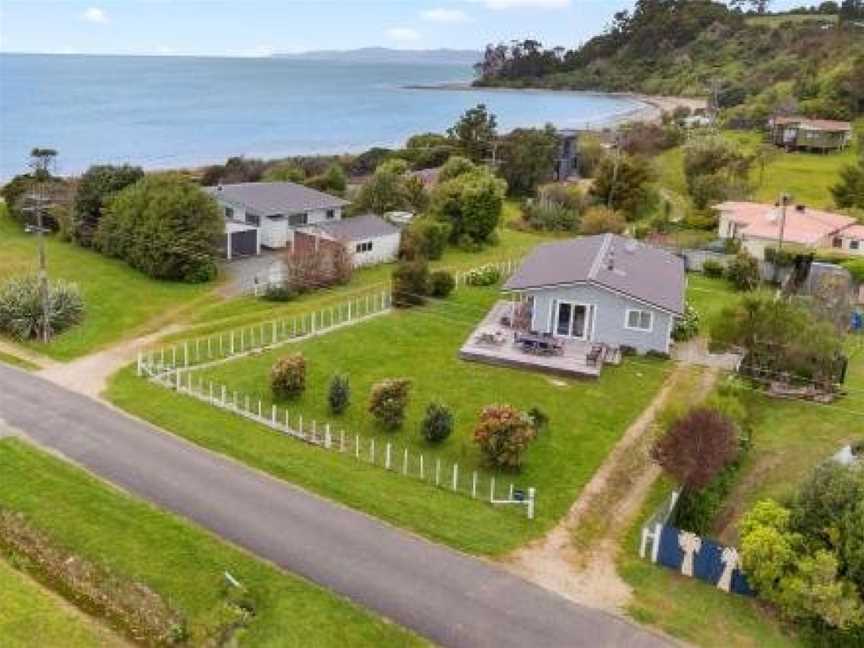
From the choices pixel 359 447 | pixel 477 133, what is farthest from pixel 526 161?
pixel 359 447

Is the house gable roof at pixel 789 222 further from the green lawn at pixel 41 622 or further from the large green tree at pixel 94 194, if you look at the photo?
the green lawn at pixel 41 622

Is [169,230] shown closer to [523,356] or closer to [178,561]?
[523,356]

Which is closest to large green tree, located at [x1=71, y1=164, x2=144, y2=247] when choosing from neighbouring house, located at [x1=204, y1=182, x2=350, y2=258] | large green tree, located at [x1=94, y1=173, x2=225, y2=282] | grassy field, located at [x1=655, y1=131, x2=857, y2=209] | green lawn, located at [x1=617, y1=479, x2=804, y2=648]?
large green tree, located at [x1=94, y1=173, x2=225, y2=282]

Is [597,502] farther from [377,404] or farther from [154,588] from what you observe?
[154,588]

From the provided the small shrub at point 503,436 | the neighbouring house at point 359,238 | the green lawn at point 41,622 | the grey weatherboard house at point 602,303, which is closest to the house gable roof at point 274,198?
the neighbouring house at point 359,238

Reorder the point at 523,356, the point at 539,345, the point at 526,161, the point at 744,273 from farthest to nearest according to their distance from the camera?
the point at 526,161
the point at 744,273
the point at 539,345
the point at 523,356

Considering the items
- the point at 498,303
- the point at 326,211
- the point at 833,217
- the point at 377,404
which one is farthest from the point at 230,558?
the point at 833,217

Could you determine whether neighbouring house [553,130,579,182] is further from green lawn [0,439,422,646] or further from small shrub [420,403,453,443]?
green lawn [0,439,422,646]
